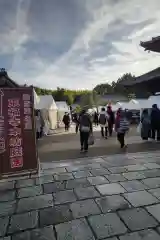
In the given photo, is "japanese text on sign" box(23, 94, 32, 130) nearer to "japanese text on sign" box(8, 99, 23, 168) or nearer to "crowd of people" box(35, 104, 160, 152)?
"japanese text on sign" box(8, 99, 23, 168)

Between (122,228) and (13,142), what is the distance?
3.25m

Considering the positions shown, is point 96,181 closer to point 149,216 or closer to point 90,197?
point 90,197

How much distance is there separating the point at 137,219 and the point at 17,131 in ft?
10.8

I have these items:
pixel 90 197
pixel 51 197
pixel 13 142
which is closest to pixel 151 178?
pixel 90 197

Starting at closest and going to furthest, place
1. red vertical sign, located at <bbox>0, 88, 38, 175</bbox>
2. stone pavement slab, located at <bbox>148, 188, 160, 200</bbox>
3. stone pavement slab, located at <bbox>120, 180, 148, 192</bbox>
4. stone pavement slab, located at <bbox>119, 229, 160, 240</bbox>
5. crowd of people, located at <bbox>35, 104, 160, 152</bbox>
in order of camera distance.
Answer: stone pavement slab, located at <bbox>119, 229, 160, 240</bbox>, stone pavement slab, located at <bbox>148, 188, 160, 200</bbox>, stone pavement slab, located at <bbox>120, 180, 148, 192</bbox>, red vertical sign, located at <bbox>0, 88, 38, 175</bbox>, crowd of people, located at <bbox>35, 104, 160, 152</bbox>

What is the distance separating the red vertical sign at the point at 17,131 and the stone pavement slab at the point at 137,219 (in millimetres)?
2778

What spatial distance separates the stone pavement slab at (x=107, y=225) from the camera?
316 cm

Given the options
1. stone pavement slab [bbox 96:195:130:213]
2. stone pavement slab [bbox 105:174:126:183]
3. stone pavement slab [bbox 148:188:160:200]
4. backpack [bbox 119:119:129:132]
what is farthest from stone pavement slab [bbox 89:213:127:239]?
backpack [bbox 119:119:129:132]

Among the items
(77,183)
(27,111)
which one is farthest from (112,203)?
(27,111)

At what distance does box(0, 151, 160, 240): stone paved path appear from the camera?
323 cm

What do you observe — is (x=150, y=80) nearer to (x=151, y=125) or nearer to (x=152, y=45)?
(x=152, y=45)

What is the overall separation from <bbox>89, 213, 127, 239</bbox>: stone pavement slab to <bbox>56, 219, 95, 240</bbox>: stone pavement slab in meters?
0.10

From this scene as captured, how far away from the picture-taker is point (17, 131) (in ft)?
18.3

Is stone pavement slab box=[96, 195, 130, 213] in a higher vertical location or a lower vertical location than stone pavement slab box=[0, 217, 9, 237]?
higher
